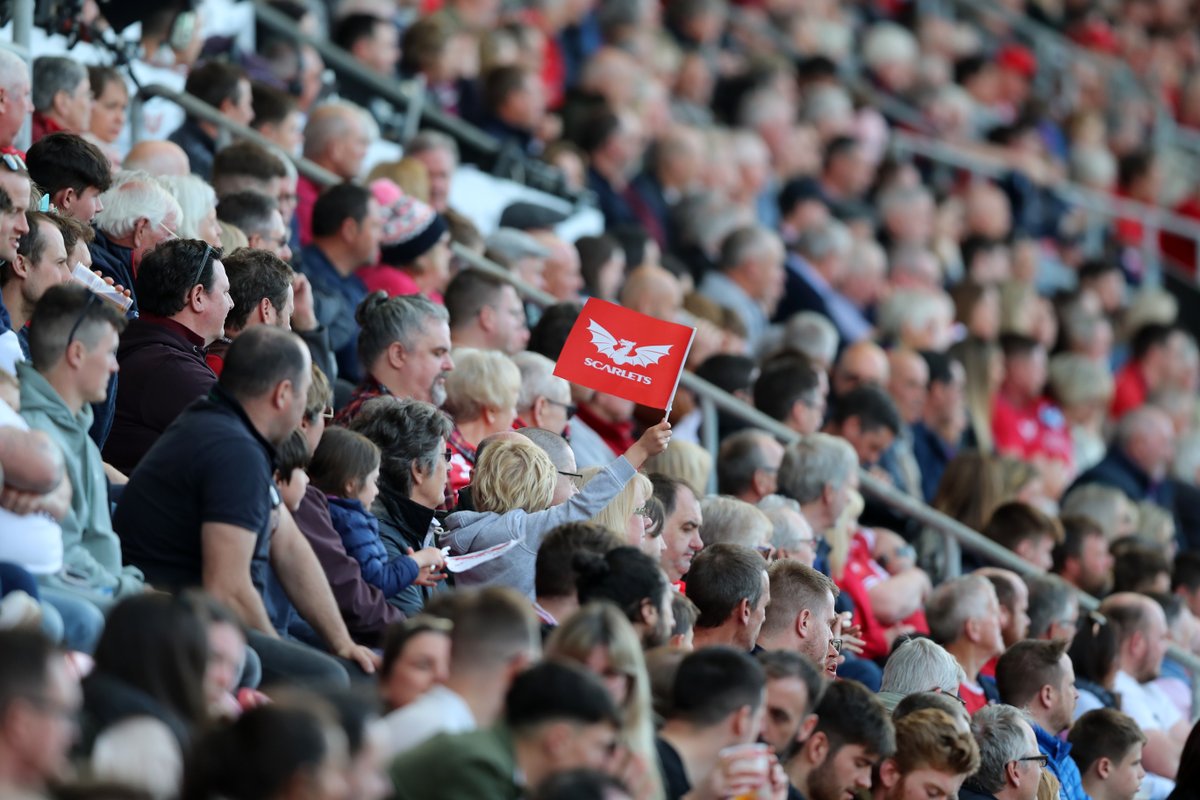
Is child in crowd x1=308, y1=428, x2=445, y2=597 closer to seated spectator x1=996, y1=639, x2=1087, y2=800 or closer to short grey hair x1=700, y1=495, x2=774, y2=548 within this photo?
short grey hair x1=700, y1=495, x2=774, y2=548

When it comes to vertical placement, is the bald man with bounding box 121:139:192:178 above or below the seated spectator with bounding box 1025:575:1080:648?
above

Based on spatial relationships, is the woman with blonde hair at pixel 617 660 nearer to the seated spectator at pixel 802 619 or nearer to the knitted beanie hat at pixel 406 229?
the seated spectator at pixel 802 619

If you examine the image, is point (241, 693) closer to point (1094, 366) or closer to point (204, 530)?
point (204, 530)

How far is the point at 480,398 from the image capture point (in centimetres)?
699

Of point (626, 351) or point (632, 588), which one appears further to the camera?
point (626, 351)

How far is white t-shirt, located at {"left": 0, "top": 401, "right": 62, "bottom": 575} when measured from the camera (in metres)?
4.87

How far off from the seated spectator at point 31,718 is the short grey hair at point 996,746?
3251 millimetres

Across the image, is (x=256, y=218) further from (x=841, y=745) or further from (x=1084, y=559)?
(x=1084, y=559)

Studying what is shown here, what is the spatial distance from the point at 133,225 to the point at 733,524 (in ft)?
7.11

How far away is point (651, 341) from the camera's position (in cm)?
636

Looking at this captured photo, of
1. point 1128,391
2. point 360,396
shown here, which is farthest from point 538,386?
point 1128,391

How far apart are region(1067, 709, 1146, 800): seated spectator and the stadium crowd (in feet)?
0.05

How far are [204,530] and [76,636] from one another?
0.44 meters

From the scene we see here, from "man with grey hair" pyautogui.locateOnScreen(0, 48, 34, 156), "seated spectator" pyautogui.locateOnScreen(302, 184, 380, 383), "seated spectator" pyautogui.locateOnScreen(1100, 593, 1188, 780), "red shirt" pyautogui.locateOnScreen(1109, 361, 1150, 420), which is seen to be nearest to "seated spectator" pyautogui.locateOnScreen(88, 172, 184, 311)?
"man with grey hair" pyautogui.locateOnScreen(0, 48, 34, 156)
